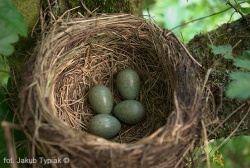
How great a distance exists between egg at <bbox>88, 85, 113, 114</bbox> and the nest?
0.25 ft

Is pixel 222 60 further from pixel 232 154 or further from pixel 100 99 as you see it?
pixel 100 99

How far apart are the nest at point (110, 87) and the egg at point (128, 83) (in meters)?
0.06

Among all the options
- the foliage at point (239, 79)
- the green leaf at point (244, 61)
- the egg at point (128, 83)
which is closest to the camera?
the foliage at point (239, 79)

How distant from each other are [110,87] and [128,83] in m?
0.16

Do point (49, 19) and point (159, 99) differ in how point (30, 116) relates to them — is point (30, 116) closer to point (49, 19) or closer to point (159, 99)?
point (49, 19)

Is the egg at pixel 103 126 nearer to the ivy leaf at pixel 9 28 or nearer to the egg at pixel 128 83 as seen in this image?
the egg at pixel 128 83

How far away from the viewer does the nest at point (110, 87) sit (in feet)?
4.30

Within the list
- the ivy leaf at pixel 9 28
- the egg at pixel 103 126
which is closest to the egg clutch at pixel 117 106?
the egg at pixel 103 126

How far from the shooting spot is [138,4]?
186 centimetres

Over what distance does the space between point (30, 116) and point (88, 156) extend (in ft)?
0.94

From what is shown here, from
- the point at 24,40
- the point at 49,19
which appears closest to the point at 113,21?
the point at 49,19

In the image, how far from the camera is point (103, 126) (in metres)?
1.78

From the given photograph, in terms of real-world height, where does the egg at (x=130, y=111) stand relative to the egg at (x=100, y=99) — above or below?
below

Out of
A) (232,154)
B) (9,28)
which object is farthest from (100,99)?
(232,154)
